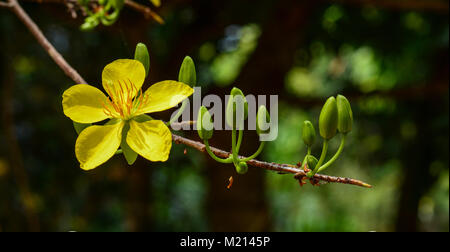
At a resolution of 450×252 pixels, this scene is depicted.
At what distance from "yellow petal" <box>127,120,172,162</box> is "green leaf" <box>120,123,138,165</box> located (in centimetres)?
1

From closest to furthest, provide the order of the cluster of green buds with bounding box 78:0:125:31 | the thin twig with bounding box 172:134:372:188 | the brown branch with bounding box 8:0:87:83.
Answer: the thin twig with bounding box 172:134:372:188 → the brown branch with bounding box 8:0:87:83 → the cluster of green buds with bounding box 78:0:125:31

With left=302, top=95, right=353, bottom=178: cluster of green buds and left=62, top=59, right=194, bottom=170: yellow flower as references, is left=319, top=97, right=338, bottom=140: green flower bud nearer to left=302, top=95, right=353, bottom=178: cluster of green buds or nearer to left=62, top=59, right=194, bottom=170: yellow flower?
left=302, top=95, right=353, bottom=178: cluster of green buds

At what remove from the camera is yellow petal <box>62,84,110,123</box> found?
56 centimetres

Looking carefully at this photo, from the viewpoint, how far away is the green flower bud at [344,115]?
57 centimetres

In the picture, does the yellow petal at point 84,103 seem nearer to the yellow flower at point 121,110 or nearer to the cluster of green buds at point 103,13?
the yellow flower at point 121,110

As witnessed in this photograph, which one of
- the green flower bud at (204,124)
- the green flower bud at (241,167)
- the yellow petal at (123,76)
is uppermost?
the yellow petal at (123,76)

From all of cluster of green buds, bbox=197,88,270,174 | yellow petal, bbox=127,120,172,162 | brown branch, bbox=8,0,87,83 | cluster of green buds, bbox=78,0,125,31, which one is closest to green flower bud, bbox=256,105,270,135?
Result: cluster of green buds, bbox=197,88,270,174

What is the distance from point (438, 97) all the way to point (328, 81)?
0.82 m

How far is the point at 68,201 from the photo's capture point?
8.66 feet

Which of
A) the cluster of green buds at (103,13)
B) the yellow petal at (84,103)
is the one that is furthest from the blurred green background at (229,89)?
the yellow petal at (84,103)

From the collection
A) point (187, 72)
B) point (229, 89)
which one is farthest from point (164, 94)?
point (229, 89)

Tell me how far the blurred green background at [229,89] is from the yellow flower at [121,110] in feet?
4.05

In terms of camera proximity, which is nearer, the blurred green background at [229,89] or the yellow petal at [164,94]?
the yellow petal at [164,94]
